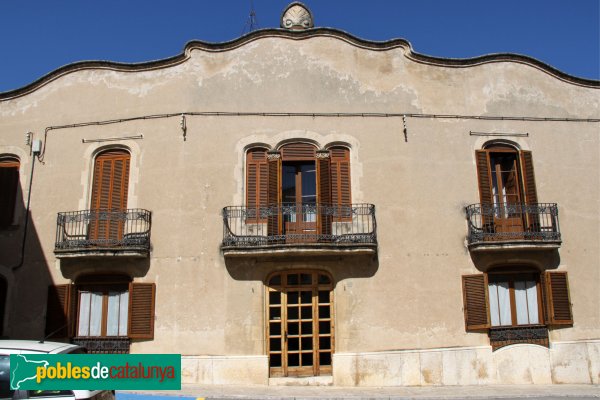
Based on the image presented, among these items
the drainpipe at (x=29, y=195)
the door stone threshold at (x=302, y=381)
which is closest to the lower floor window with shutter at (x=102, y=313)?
the drainpipe at (x=29, y=195)

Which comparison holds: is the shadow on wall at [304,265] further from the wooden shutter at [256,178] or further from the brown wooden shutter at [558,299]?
the brown wooden shutter at [558,299]

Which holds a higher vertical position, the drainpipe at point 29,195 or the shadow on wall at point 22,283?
the drainpipe at point 29,195

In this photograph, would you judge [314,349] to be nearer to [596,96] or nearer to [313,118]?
[313,118]

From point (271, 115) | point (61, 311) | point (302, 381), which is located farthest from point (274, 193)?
point (61, 311)

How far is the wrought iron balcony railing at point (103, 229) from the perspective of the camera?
13914mm

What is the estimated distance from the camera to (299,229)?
46.1ft

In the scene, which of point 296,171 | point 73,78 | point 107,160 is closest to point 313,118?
point 296,171

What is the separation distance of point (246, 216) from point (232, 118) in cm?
288

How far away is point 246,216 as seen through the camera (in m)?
14.1

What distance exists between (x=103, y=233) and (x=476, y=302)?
10214 millimetres

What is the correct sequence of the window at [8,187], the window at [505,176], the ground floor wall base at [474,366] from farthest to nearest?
the window at [8,187] → the window at [505,176] → the ground floor wall base at [474,366]

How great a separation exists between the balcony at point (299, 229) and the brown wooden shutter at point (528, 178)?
4640mm

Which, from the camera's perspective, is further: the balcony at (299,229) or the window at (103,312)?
the window at (103,312)

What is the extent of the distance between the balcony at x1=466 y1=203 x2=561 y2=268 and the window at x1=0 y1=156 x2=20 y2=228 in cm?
1297
